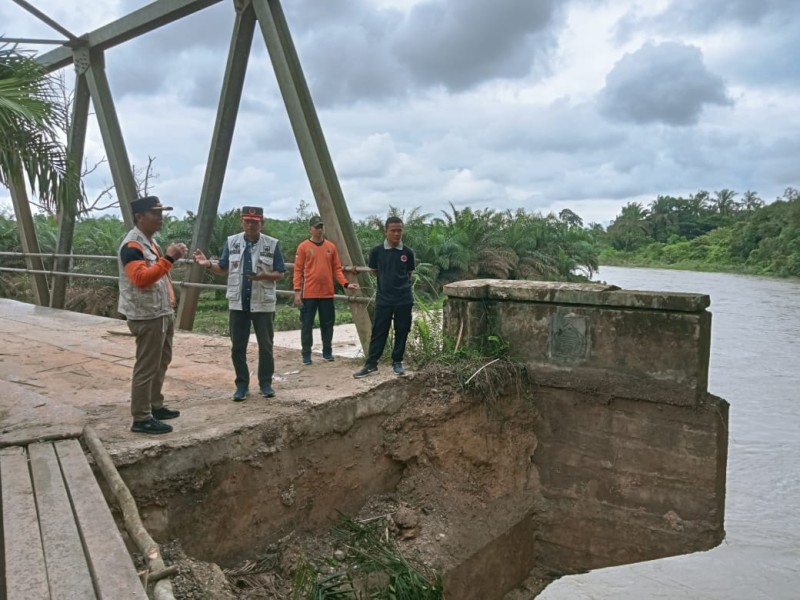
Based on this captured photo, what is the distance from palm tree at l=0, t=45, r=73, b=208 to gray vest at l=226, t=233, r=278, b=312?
1.69 m

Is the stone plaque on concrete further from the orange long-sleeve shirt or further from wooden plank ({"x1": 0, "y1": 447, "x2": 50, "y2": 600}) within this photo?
wooden plank ({"x1": 0, "y1": 447, "x2": 50, "y2": 600})

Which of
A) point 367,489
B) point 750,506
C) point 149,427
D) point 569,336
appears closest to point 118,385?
point 149,427

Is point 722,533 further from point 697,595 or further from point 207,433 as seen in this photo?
point 207,433

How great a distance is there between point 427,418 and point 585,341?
1.52 m

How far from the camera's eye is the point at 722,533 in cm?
527

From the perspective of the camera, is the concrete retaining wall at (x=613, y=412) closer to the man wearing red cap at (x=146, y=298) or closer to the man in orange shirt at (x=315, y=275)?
the man in orange shirt at (x=315, y=275)

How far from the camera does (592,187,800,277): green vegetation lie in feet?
133

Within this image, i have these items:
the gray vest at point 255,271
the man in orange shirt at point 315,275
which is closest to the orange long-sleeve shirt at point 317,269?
the man in orange shirt at point 315,275

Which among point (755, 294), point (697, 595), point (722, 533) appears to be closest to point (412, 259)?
point (722, 533)

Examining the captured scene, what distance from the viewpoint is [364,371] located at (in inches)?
215

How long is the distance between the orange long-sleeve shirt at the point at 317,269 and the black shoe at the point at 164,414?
2.09 m

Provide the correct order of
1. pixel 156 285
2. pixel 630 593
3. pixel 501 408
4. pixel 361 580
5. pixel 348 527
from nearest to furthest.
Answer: pixel 156 285, pixel 361 580, pixel 348 527, pixel 501 408, pixel 630 593

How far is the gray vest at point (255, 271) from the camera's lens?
451 centimetres

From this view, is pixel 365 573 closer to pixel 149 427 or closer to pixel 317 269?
pixel 149 427
